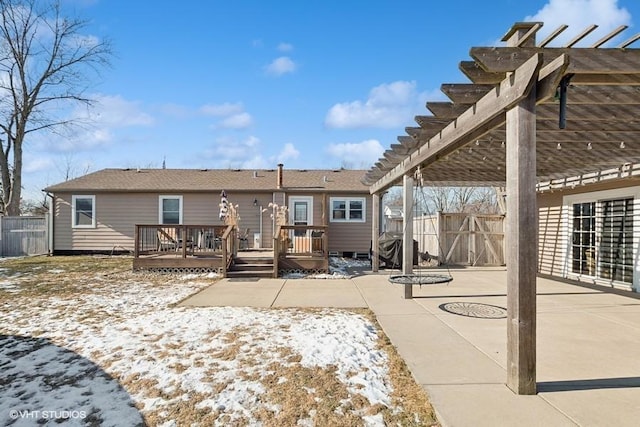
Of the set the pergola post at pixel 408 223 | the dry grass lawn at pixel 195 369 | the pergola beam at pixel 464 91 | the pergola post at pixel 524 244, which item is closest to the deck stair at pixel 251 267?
the dry grass lawn at pixel 195 369

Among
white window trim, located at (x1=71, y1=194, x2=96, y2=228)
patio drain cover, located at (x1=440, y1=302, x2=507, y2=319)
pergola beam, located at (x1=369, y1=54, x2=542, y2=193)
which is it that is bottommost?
patio drain cover, located at (x1=440, y1=302, x2=507, y2=319)

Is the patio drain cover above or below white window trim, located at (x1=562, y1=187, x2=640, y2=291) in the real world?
below

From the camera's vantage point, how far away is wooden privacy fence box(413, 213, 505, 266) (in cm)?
1182

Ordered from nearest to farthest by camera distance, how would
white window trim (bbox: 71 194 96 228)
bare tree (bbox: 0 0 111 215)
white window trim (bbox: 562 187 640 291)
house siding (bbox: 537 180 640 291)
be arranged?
white window trim (bbox: 562 187 640 291) → house siding (bbox: 537 180 640 291) → white window trim (bbox: 71 194 96 228) → bare tree (bbox: 0 0 111 215)

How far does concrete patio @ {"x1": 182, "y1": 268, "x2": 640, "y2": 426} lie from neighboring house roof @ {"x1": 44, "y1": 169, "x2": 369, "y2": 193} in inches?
237

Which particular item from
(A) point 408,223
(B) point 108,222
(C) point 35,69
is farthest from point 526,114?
(C) point 35,69

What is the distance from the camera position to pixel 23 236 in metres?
14.4

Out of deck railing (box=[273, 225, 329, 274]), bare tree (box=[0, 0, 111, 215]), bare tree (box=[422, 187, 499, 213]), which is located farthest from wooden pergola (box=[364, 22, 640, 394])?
bare tree (box=[422, 187, 499, 213])

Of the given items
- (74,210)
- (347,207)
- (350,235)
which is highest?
(347,207)

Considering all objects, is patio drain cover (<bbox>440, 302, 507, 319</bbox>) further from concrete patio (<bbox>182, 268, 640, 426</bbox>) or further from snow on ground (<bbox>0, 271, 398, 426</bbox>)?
snow on ground (<bbox>0, 271, 398, 426</bbox>)

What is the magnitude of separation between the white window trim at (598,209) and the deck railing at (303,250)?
616 centimetres

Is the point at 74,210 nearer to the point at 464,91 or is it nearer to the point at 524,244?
the point at 464,91

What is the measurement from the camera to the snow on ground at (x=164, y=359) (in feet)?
8.70

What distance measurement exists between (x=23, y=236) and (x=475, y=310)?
55.2 ft
